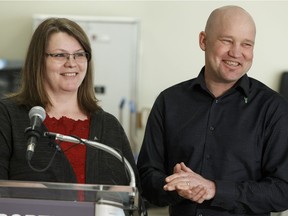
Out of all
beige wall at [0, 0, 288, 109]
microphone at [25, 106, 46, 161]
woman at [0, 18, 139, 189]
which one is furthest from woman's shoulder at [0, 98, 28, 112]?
beige wall at [0, 0, 288, 109]

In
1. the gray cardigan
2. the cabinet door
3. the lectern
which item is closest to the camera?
the lectern

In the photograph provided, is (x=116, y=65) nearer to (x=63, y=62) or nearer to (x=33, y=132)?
(x=63, y=62)

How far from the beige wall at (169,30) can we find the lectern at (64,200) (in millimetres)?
3998

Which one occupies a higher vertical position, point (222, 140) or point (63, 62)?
point (63, 62)

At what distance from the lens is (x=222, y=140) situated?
1.68 meters

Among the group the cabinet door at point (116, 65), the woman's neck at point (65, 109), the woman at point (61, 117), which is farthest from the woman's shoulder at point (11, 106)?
the cabinet door at point (116, 65)

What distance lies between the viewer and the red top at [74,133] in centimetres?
169

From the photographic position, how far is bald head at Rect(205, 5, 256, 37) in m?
1.65

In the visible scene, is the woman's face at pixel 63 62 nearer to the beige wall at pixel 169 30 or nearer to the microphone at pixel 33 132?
the microphone at pixel 33 132

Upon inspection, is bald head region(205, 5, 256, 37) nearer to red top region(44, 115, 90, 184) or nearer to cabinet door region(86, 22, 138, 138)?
red top region(44, 115, 90, 184)

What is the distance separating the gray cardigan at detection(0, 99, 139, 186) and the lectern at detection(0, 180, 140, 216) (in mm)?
378

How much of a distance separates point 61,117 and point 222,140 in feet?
2.05

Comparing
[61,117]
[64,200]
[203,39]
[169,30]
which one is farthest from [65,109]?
[169,30]

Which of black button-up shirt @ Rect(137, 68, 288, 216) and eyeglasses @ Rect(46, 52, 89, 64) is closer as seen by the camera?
black button-up shirt @ Rect(137, 68, 288, 216)
